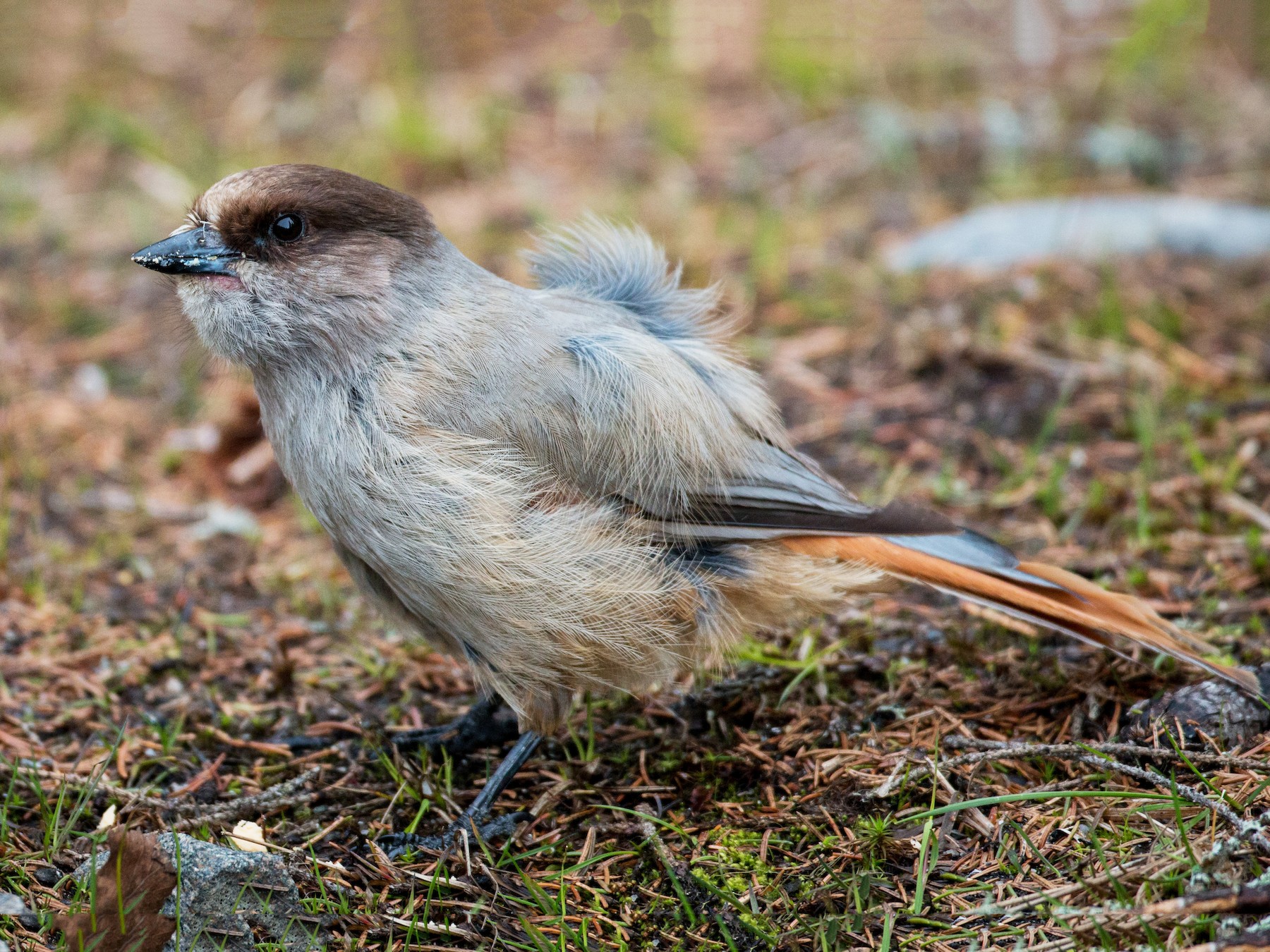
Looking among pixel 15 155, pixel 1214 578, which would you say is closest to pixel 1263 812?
pixel 1214 578

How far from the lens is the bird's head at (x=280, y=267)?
3.35 meters

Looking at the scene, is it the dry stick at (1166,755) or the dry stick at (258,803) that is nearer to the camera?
the dry stick at (1166,755)

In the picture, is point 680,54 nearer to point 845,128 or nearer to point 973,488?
point 845,128

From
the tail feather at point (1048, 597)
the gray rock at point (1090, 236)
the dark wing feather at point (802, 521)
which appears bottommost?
the tail feather at point (1048, 597)

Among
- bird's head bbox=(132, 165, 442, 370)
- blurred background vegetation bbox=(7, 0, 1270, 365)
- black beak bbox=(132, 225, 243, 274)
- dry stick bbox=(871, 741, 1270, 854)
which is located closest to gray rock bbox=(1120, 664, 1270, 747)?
dry stick bbox=(871, 741, 1270, 854)

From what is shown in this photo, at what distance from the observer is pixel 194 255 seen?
133 inches

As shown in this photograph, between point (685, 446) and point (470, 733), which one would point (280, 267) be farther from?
point (470, 733)

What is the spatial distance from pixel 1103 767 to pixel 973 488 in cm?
193

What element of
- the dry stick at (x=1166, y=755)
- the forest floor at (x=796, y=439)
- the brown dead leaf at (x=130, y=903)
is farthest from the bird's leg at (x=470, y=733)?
the dry stick at (x=1166, y=755)

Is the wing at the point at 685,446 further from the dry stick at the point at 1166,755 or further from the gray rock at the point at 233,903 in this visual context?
the gray rock at the point at 233,903

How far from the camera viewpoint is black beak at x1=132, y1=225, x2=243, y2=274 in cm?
336

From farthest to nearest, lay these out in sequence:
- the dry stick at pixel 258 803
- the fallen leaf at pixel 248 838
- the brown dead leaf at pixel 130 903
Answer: the dry stick at pixel 258 803, the fallen leaf at pixel 248 838, the brown dead leaf at pixel 130 903

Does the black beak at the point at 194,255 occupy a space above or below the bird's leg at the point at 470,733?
above

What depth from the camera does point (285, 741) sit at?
3.64 meters
